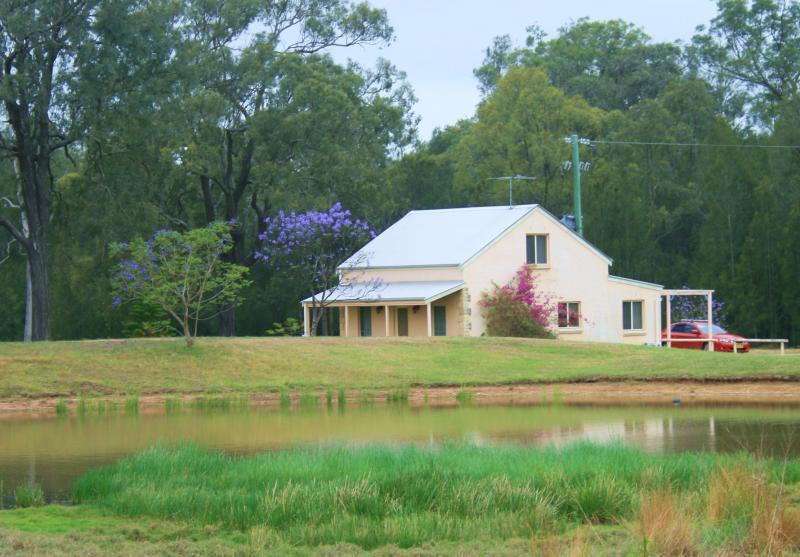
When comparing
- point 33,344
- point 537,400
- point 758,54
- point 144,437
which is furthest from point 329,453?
point 758,54

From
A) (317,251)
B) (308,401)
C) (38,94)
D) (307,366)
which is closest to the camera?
(308,401)

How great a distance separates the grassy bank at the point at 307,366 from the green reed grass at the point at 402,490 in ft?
57.5

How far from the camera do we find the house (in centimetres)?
5025

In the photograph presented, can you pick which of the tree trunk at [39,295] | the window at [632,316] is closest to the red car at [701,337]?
the window at [632,316]

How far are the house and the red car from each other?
3.08ft

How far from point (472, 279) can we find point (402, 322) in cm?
337

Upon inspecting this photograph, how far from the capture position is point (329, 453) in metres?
16.5

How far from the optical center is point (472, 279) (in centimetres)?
5034

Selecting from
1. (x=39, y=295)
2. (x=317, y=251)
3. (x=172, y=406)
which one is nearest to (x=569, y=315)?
(x=317, y=251)

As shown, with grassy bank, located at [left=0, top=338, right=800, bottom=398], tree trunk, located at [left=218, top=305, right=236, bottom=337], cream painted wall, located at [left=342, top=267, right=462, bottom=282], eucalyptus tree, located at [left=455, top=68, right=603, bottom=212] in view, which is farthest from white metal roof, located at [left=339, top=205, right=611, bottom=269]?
eucalyptus tree, located at [left=455, top=68, right=603, bottom=212]

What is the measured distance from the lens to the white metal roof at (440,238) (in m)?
51.3

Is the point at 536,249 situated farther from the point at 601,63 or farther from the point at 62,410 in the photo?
the point at 601,63

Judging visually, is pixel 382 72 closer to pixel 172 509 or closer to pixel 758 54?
pixel 758 54

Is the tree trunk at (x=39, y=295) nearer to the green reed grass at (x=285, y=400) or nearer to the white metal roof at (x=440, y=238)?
the white metal roof at (x=440, y=238)
